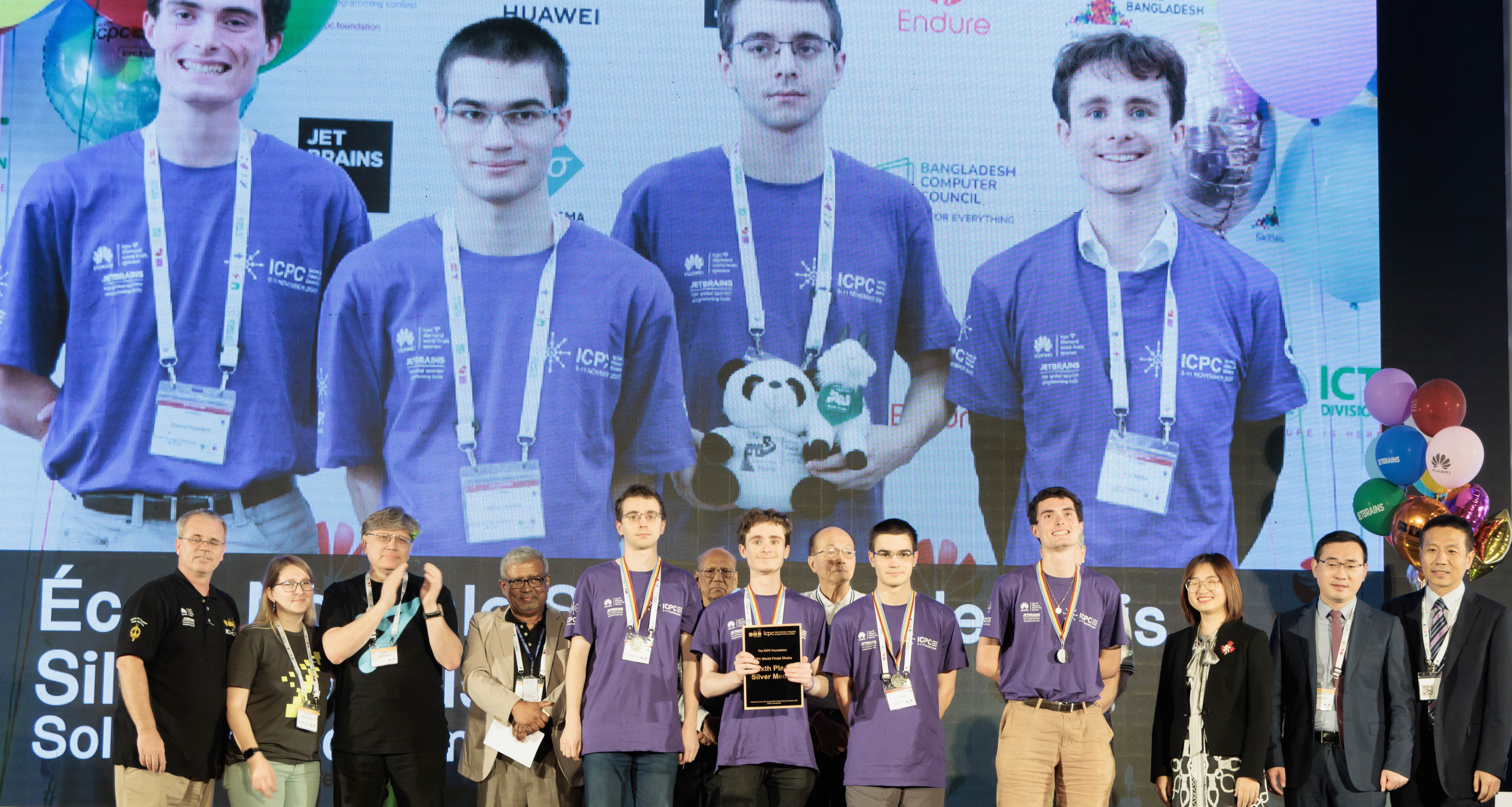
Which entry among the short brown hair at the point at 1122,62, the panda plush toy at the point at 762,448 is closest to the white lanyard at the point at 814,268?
the panda plush toy at the point at 762,448

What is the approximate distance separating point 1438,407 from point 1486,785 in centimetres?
185

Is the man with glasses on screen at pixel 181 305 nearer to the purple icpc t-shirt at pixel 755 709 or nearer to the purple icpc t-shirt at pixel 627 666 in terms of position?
the purple icpc t-shirt at pixel 627 666

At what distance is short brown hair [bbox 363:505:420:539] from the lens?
3.79 metres

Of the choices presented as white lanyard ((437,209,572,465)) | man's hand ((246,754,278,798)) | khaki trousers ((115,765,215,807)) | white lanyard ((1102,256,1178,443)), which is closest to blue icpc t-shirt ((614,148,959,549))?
white lanyard ((437,209,572,465))

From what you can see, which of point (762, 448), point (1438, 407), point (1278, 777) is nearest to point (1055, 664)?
point (1278, 777)

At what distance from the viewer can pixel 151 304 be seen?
17.4 ft

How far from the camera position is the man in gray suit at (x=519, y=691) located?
3.85 meters

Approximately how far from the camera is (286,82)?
5484 millimetres

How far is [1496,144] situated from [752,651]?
4.79m

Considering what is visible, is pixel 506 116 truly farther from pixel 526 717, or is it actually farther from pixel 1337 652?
pixel 1337 652

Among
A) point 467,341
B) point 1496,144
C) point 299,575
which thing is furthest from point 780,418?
point 1496,144

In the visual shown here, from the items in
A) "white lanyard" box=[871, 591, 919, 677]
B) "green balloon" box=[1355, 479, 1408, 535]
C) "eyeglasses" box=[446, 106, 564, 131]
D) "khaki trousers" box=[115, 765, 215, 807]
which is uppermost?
"eyeglasses" box=[446, 106, 564, 131]

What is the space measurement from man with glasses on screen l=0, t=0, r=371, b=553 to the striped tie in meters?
4.52

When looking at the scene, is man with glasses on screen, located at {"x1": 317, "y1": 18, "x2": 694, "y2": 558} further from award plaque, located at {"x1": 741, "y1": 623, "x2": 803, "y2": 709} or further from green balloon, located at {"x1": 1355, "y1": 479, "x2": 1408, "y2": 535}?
green balloon, located at {"x1": 1355, "y1": 479, "x2": 1408, "y2": 535}
